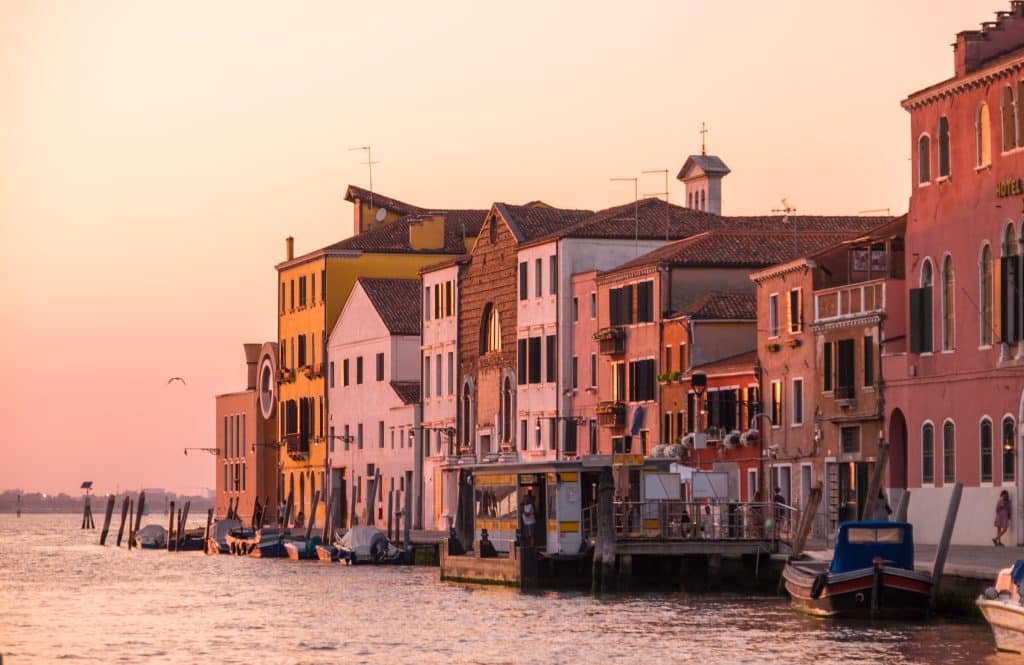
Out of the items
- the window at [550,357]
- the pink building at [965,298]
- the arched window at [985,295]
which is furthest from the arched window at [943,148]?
the window at [550,357]

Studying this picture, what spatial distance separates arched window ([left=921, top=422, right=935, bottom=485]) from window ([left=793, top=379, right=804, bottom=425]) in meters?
7.34

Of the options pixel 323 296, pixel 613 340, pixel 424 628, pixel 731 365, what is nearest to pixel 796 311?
pixel 731 365

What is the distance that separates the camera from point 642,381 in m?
69.9

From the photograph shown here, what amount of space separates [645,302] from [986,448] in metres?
21.4

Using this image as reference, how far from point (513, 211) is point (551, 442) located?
927 cm

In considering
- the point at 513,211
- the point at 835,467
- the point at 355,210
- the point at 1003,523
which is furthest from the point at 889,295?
the point at 355,210

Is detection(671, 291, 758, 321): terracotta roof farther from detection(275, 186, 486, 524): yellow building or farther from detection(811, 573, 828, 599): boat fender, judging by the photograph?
detection(275, 186, 486, 524): yellow building

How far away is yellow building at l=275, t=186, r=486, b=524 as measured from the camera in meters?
99.4

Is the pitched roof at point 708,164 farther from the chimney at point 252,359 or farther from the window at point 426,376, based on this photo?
the chimney at point 252,359

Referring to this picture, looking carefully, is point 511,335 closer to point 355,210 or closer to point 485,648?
point 355,210

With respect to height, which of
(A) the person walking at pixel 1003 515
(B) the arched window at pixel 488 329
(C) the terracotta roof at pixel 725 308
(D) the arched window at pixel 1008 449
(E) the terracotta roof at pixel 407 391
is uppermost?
(B) the arched window at pixel 488 329

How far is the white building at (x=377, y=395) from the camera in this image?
294 feet

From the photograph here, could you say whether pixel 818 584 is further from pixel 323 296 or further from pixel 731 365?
pixel 323 296

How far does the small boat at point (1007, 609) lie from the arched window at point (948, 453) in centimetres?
1633
